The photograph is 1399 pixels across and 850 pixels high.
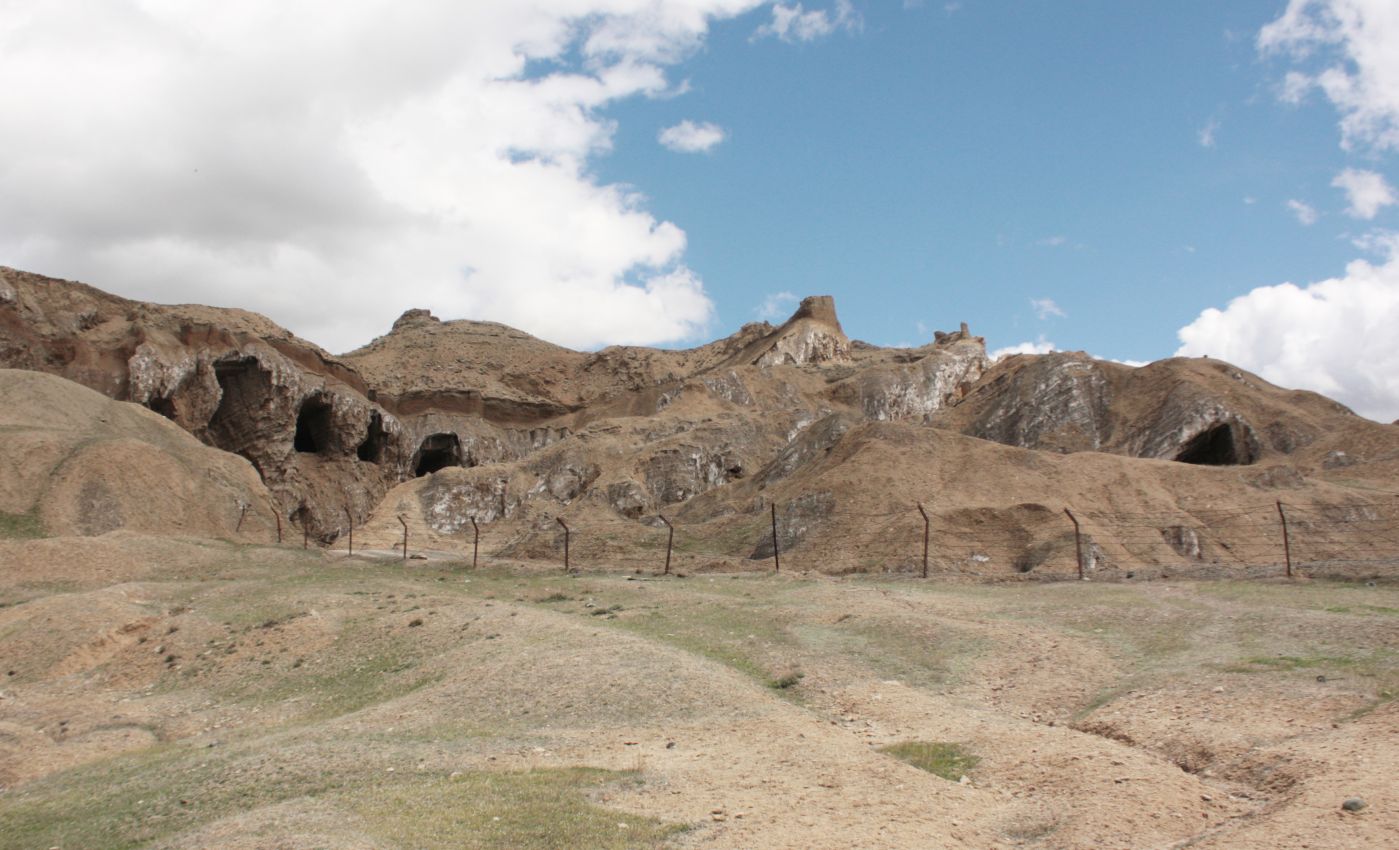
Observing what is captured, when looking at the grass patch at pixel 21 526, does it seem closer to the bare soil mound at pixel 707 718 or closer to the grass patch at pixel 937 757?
the bare soil mound at pixel 707 718

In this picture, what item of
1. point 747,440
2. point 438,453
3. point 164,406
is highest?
point 164,406

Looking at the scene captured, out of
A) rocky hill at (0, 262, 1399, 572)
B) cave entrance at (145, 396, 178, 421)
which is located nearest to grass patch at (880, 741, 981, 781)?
rocky hill at (0, 262, 1399, 572)

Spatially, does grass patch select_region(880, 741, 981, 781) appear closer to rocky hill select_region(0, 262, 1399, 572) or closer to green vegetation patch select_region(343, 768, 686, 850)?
green vegetation patch select_region(343, 768, 686, 850)

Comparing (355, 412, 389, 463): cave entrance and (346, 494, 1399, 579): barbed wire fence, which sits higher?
(355, 412, 389, 463): cave entrance

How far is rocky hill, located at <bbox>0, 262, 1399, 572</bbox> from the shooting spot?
41.8 m

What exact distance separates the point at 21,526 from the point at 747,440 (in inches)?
1938

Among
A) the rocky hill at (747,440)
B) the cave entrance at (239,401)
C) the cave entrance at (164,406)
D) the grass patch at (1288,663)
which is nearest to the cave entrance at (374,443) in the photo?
the rocky hill at (747,440)

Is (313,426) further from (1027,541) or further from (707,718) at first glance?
(707,718)

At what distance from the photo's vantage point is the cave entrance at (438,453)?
89.6 metres

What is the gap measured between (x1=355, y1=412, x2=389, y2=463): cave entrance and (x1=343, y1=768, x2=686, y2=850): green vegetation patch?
7358 centimetres

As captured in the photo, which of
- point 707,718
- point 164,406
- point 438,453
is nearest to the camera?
point 707,718

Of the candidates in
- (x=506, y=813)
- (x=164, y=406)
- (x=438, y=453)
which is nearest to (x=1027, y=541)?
(x=506, y=813)

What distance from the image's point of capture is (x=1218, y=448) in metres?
59.3

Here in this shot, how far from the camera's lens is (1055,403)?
68.1 meters
